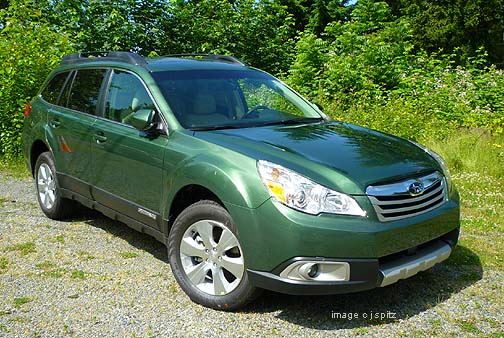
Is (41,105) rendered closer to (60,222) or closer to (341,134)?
(60,222)

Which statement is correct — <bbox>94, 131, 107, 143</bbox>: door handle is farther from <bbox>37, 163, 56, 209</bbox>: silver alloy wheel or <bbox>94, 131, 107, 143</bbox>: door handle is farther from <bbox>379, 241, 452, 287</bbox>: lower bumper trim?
<bbox>379, 241, 452, 287</bbox>: lower bumper trim

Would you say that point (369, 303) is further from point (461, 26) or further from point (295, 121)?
point (461, 26)

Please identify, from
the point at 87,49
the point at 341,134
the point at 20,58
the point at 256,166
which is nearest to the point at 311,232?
the point at 256,166

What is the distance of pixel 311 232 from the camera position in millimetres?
3125

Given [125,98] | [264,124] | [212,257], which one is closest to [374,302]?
[212,257]

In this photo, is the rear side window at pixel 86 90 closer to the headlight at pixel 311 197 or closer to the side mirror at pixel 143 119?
the side mirror at pixel 143 119

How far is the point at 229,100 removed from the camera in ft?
14.9

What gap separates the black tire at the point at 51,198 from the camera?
5578 millimetres

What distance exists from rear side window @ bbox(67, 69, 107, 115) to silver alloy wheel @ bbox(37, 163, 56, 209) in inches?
33.7

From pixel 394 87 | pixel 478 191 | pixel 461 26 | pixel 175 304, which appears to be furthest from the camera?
pixel 461 26

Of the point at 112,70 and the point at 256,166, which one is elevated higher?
the point at 112,70

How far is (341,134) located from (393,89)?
7.62 metres

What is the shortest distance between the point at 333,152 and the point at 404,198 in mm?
582

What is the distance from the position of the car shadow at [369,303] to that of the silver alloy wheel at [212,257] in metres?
0.28
